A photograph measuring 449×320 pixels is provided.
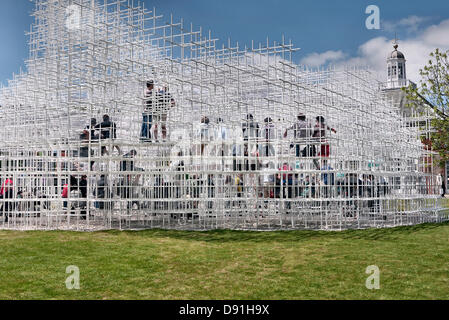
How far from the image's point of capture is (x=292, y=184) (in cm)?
1249

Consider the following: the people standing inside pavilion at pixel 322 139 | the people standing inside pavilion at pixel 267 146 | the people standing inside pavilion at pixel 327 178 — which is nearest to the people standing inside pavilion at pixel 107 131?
the people standing inside pavilion at pixel 267 146

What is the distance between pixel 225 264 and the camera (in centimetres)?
791

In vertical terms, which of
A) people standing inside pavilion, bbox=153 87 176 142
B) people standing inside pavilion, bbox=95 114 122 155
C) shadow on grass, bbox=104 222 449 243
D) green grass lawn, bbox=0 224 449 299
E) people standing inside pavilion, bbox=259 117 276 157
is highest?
people standing inside pavilion, bbox=153 87 176 142

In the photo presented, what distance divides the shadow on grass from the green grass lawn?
24 millimetres

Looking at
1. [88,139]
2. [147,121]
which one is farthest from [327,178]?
[88,139]

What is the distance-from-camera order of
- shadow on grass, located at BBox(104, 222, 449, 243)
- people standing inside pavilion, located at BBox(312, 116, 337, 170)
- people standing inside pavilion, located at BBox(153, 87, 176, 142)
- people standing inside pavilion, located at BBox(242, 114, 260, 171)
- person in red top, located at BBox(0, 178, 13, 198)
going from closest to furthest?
shadow on grass, located at BBox(104, 222, 449, 243), people standing inside pavilion, located at BBox(312, 116, 337, 170), people standing inside pavilion, located at BBox(242, 114, 260, 171), people standing inside pavilion, located at BBox(153, 87, 176, 142), person in red top, located at BBox(0, 178, 13, 198)

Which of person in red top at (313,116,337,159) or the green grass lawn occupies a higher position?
person in red top at (313,116,337,159)

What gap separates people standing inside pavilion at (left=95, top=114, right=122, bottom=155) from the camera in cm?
1256

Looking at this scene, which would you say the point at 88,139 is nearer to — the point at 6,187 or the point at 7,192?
the point at 6,187

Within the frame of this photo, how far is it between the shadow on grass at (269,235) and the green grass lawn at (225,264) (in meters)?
0.02

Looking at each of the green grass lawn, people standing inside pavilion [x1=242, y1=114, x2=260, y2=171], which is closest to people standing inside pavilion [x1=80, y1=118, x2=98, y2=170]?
the green grass lawn

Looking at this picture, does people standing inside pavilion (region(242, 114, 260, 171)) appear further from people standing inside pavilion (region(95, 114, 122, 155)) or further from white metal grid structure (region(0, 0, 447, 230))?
people standing inside pavilion (region(95, 114, 122, 155))
